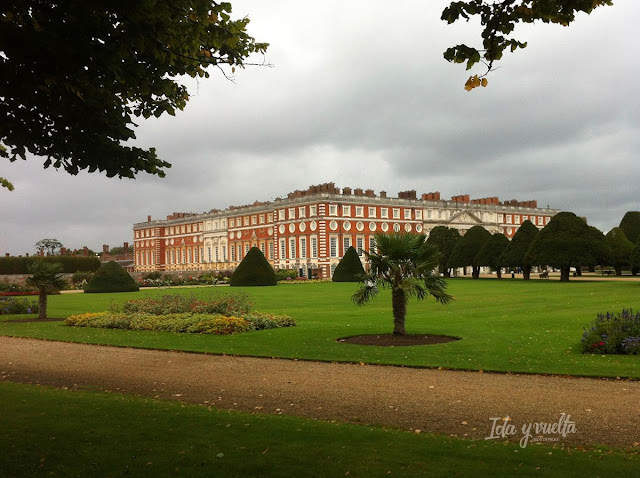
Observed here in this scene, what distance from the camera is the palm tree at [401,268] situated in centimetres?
1239

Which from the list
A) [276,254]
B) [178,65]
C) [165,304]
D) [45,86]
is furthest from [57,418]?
[276,254]

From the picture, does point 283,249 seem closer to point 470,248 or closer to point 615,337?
point 470,248

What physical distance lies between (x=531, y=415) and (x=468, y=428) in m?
0.86

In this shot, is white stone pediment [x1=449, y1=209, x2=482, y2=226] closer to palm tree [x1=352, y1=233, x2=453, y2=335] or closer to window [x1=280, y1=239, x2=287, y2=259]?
window [x1=280, y1=239, x2=287, y2=259]

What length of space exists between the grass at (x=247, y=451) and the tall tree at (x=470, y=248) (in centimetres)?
4693

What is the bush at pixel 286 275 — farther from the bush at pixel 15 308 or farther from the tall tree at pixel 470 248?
the bush at pixel 15 308

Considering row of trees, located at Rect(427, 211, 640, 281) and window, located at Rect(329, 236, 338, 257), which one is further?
window, located at Rect(329, 236, 338, 257)

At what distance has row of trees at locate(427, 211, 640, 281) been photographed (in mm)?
40156

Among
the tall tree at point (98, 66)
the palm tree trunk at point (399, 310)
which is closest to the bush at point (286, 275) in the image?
the palm tree trunk at point (399, 310)

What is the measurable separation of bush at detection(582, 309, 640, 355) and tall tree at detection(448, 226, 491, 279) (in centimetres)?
4102

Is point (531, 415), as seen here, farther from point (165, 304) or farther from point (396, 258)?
point (165, 304)

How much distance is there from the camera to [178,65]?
7066 millimetres

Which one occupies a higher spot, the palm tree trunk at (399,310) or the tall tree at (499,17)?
the tall tree at (499,17)

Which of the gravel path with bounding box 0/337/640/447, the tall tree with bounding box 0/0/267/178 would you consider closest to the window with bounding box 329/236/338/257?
the gravel path with bounding box 0/337/640/447
